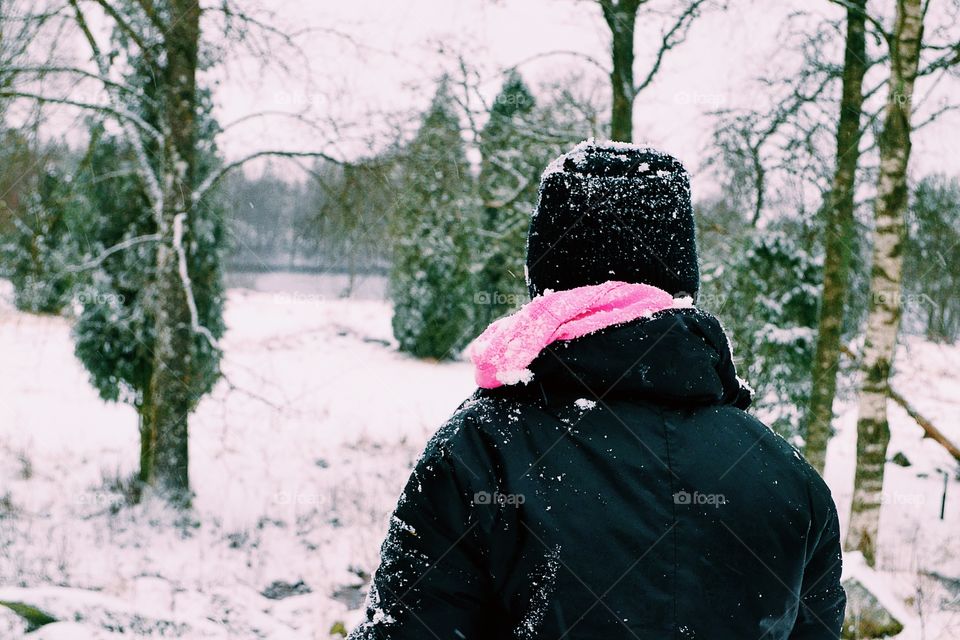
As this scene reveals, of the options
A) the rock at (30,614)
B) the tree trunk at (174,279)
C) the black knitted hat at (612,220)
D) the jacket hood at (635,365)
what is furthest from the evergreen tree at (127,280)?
the jacket hood at (635,365)

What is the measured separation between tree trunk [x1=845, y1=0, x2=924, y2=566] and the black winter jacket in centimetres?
636

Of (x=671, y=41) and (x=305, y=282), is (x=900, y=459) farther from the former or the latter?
(x=305, y=282)

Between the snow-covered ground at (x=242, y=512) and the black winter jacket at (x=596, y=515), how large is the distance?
12.4 feet

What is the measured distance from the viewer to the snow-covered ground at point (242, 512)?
5363 mm

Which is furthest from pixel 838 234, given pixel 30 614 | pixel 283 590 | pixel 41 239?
pixel 41 239

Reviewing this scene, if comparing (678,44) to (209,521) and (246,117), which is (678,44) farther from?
(209,521)

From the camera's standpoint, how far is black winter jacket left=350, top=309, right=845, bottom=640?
1029 millimetres

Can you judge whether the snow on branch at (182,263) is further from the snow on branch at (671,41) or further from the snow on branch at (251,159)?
the snow on branch at (671,41)

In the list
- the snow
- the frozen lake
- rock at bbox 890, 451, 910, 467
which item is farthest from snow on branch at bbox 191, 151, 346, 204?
the frozen lake

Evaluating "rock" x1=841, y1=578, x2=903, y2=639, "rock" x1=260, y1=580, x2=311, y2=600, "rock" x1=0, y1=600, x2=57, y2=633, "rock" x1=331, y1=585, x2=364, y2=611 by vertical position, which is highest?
"rock" x1=0, y1=600, x2=57, y2=633

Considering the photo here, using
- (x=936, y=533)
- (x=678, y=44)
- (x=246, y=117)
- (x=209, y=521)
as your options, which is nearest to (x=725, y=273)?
(x=678, y=44)

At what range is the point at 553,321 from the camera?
3.60ft

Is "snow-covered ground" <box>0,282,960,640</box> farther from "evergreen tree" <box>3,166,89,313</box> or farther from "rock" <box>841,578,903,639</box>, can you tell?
"evergreen tree" <box>3,166,89,313</box>

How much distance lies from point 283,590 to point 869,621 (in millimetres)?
4879
